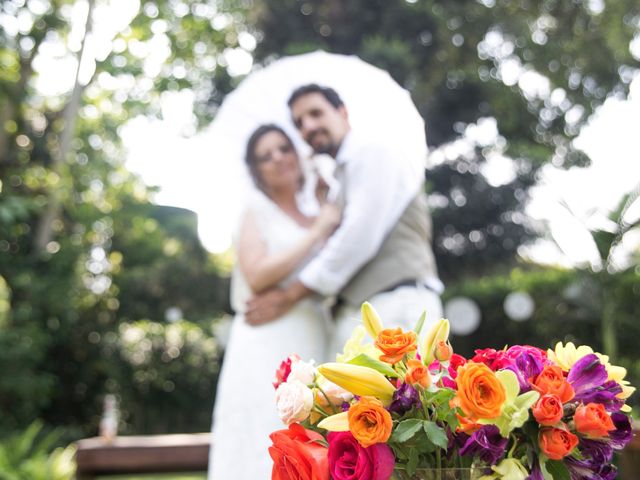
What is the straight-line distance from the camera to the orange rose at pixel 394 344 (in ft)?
3.65

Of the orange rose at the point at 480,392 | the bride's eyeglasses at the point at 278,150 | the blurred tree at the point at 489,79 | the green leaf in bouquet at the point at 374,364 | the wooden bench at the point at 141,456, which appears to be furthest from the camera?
the blurred tree at the point at 489,79

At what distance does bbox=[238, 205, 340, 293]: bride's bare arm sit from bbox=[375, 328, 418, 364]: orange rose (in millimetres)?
1417

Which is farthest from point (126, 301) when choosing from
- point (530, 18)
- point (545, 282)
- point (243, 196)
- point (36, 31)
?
point (243, 196)

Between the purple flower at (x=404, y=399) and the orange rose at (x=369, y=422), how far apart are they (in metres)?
0.03

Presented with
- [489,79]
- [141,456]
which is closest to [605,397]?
[141,456]

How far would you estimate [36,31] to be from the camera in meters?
9.92

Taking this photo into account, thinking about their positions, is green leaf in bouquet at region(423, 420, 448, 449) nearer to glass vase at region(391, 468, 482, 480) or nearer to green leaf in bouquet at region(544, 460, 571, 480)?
glass vase at region(391, 468, 482, 480)

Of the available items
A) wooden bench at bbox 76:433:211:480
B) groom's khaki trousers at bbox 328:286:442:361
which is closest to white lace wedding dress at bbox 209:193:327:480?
groom's khaki trousers at bbox 328:286:442:361

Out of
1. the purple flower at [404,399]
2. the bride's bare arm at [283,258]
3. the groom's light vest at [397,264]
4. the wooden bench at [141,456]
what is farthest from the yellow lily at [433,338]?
the wooden bench at [141,456]

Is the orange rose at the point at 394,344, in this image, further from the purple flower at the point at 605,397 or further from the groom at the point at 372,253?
the groom at the point at 372,253

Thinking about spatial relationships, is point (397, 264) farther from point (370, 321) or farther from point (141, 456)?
point (141, 456)

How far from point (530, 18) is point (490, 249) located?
15.0 ft

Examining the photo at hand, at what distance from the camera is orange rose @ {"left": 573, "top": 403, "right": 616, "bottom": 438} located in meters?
1.02

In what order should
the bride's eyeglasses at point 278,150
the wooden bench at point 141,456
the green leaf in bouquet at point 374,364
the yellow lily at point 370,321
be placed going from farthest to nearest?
the wooden bench at point 141,456
the bride's eyeglasses at point 278,150
the yellow lily at point 370,321
the green leaf in bouquet at point 374,364
